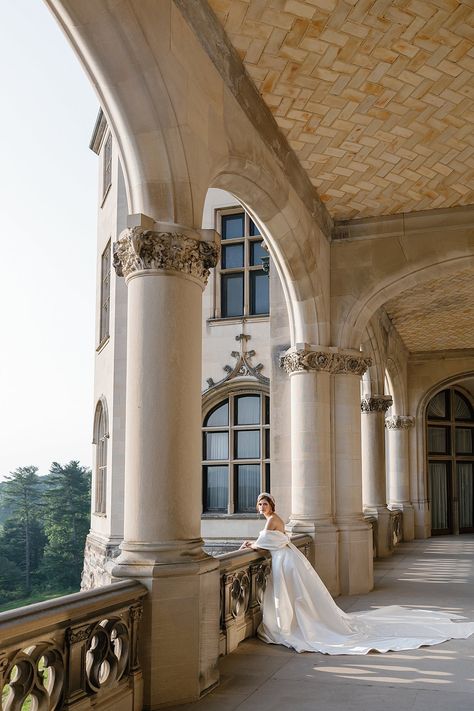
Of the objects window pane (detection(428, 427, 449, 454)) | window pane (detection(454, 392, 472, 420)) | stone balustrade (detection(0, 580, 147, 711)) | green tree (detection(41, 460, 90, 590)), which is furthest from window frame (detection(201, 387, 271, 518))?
green tree (detection(41, 460, 90, 590))

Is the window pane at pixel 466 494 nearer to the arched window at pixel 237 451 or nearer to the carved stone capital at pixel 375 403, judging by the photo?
the carved stone capital at pixel 375 403

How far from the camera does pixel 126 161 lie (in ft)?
18.8

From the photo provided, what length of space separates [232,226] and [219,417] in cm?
360

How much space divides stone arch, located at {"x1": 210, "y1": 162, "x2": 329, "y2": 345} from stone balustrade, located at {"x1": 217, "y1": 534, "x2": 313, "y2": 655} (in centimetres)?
333

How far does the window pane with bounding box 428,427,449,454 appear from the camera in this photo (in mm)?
22453

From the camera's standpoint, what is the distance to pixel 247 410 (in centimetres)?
1463

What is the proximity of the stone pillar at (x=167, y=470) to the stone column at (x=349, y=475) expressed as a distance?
5115 mm

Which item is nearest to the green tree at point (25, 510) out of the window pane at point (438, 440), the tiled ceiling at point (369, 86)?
the window pane at point (438, 440)

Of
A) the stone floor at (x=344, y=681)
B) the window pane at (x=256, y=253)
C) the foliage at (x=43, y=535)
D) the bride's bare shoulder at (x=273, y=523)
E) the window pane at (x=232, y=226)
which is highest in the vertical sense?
the window pane at (x=232, y=226)

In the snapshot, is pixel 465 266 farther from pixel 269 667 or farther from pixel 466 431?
pixel 466 431

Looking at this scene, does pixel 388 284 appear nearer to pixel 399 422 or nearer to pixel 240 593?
pixel 240 593

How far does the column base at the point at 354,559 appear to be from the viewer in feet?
34.6

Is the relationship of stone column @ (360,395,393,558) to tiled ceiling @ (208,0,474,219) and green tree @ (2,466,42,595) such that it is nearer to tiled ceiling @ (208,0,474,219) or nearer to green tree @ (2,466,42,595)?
tiled ceiling @ (208,0,474,219)

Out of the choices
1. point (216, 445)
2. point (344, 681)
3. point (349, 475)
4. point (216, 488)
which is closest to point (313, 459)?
point (349, 475)
